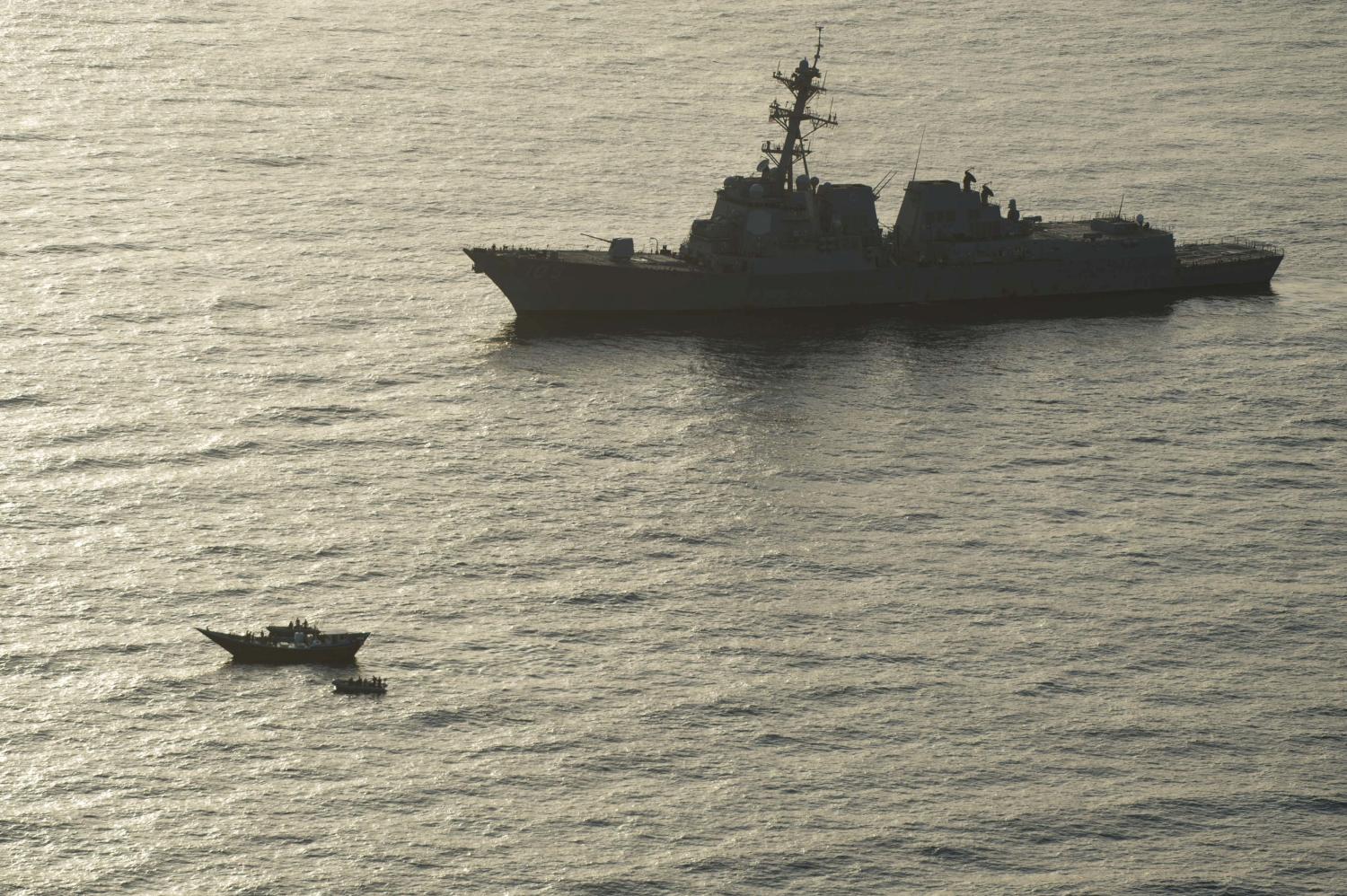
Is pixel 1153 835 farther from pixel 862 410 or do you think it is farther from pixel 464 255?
pixel 464 255

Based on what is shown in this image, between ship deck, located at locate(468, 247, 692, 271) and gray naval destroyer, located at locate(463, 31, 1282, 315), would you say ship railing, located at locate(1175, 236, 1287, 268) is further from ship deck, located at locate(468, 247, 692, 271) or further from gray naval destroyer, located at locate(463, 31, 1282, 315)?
ship deck, located at locate(468, 247, 692, 271)

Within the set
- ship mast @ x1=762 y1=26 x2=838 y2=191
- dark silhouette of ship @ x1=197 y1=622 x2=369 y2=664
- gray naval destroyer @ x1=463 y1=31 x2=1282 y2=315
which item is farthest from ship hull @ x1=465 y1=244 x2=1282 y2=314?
dark silhouette of ship @ x1=197 y1=622 x2=369 y2=664

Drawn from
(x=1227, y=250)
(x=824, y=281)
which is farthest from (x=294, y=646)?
(x=1227, y=250)

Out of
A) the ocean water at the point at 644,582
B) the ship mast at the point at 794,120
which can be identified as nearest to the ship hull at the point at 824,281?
the ocean water at the point at 644,582

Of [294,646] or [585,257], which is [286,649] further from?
[585,257]

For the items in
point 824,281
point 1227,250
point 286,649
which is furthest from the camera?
point 1227,250

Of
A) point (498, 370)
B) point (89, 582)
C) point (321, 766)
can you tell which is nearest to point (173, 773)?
point (321, 766)

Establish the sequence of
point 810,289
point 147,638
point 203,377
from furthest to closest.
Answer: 1. point 810,289
2. point 203,377
3. point 147,638
